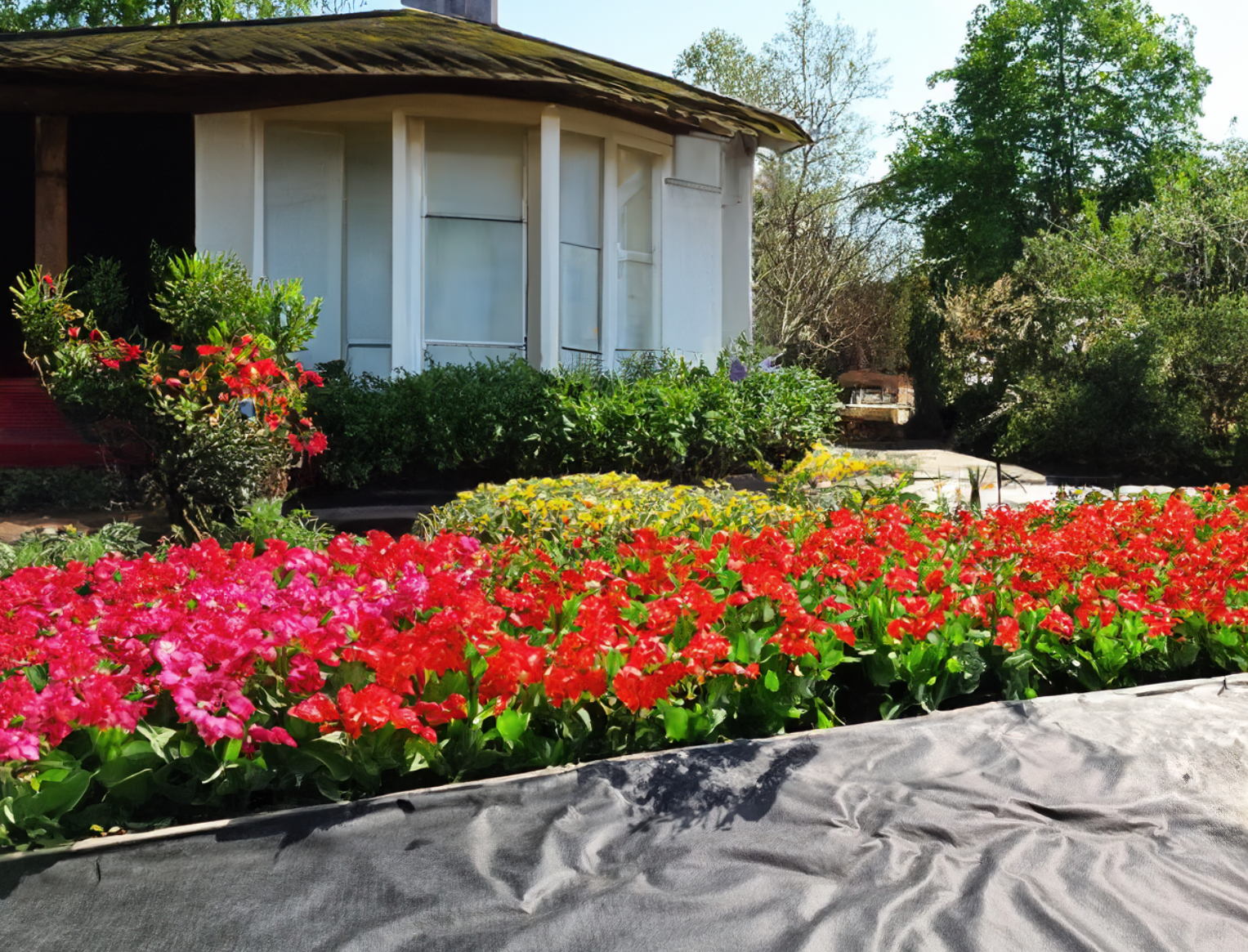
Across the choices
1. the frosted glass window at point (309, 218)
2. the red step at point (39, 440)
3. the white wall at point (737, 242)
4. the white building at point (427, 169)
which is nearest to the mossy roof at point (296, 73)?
the white building at point (427, 169)

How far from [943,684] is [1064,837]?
78 cm

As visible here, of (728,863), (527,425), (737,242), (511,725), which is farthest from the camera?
(737,242)

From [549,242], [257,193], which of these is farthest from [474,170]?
[257,193]

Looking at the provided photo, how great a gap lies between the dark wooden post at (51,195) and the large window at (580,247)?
4.19 meters

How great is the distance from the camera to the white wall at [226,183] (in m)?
9.03

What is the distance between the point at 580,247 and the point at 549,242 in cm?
84

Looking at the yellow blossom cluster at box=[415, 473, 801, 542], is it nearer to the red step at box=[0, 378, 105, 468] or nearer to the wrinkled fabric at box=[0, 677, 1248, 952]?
the wrinkled fabric at box=[0, 677, 1248, 952]

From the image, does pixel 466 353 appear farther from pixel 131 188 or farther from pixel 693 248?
pixel 131 188

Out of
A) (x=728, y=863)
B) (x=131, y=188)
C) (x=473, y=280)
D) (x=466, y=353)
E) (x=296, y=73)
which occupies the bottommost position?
(x=728, y=863)

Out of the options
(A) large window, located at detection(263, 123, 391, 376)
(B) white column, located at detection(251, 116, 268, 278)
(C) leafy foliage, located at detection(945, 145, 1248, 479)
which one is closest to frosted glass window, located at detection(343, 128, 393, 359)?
(A) large window, located at detection(263, 123, 391, 376)

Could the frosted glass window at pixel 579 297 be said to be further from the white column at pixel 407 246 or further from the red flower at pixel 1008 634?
the red flower at pixel 1008 634

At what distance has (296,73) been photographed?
325 inches

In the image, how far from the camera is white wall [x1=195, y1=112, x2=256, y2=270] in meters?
9.03

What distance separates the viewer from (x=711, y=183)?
1088 cm
